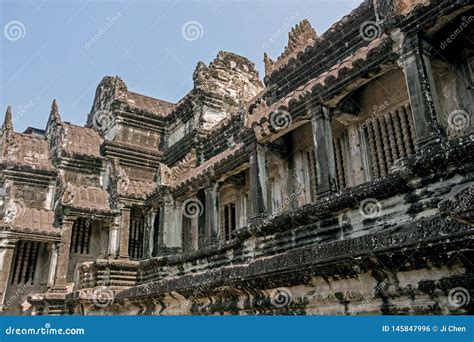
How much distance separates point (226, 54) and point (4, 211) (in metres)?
11.8

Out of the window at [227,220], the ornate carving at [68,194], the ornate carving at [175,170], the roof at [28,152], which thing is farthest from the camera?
the roof at [28,152]

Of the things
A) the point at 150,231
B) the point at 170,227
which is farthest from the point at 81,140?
the point at 170,227

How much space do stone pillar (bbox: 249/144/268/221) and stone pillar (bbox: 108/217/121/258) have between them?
31.6 ft

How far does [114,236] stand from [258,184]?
10098 mm

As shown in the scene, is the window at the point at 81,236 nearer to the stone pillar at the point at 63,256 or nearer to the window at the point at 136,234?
the stone pillar at the point at 63,256

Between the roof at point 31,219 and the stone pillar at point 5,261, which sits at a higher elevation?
the roof at point 31,219

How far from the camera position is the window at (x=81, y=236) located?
18.8 meters

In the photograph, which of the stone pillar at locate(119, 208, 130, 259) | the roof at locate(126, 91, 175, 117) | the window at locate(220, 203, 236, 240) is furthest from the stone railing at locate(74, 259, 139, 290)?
the roof at locate(126, 91, 175, 117)

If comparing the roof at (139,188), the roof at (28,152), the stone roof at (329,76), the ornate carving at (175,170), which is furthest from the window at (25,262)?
the stone roof at (329,76)

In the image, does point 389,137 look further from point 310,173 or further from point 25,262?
point 25,262

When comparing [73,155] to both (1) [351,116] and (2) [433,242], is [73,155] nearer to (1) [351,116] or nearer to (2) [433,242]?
(1) [351,116]

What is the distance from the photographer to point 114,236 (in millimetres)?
17562

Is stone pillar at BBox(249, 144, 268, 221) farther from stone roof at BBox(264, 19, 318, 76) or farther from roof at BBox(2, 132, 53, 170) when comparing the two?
roof at BBox(2, 132, 53, 170)

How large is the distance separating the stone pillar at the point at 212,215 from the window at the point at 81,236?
889cm
